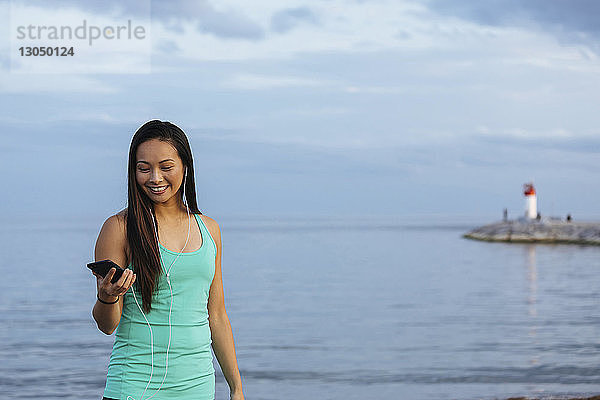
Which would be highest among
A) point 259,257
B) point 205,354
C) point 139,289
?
point 139,289

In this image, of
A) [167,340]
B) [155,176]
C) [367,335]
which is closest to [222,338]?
[167,340]

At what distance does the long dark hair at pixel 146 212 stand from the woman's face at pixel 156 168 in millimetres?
21

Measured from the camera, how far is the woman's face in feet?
9.80

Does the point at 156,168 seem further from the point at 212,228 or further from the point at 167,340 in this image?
the point at 167,340

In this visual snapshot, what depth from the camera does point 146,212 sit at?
301cm

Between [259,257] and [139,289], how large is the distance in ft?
225

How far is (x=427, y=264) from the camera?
60.5 m

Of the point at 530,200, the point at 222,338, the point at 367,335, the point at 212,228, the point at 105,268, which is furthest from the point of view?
the point at 530,200

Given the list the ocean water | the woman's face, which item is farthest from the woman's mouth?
the ocean water

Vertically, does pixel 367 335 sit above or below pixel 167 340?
below

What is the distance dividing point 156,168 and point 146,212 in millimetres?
161

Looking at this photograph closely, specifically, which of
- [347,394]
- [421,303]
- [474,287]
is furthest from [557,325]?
[474,287]

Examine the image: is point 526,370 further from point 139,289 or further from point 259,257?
point 259,257

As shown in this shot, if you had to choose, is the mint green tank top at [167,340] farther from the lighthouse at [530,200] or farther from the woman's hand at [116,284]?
the lighthouse at [530,200]
